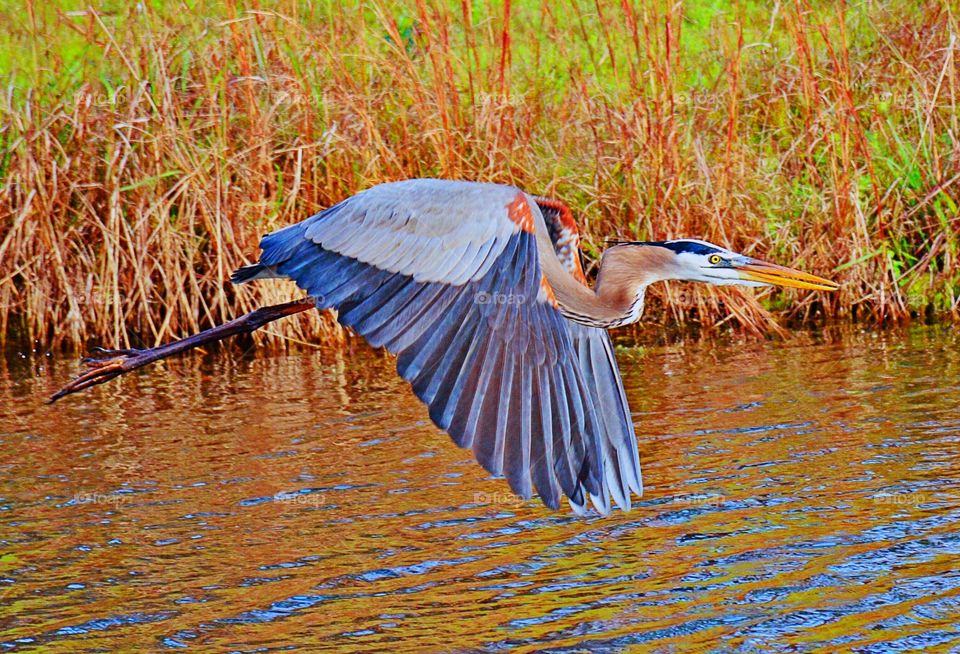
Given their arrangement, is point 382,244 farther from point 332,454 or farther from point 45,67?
point 45,67

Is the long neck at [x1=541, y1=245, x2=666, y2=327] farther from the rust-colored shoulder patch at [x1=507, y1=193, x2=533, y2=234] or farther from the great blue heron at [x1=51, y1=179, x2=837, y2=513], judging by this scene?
the rust-colored shoulder patch at [x1=507, y1=193, x2=533, y2=234]

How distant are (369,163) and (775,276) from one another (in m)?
3.18

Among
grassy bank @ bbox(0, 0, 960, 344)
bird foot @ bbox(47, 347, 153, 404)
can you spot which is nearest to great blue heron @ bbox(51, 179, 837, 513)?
bird foot @ bbox(47, 347, 153, 404)

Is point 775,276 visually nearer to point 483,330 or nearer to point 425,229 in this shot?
point 425,229

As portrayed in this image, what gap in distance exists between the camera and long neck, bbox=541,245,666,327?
5.02 metres

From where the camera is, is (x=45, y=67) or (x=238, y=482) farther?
(x=45, y=67)

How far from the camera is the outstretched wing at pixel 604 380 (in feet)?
14.3

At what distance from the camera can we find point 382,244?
4621mm

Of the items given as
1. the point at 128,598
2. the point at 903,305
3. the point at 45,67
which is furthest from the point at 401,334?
the point at 45,67

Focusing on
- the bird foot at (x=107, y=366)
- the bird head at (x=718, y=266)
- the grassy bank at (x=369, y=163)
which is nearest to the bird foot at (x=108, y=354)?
the bird foot at (x=107, y=366)

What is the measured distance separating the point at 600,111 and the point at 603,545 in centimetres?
434

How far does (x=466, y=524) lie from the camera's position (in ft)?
16.3

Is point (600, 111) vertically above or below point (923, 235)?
above

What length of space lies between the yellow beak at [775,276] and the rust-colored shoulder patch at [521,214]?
1184 mm
